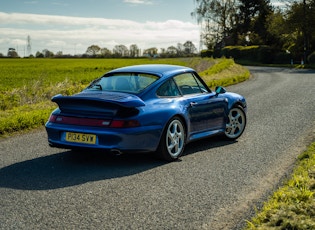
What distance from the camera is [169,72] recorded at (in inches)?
296

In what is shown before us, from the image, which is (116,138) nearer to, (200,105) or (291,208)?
(200,105)

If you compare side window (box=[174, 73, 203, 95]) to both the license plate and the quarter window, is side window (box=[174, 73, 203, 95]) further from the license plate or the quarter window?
the license plate

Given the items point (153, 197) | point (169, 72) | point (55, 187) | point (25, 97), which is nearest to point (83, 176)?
point (55, 187)

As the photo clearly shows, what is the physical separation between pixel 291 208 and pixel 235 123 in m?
4.51

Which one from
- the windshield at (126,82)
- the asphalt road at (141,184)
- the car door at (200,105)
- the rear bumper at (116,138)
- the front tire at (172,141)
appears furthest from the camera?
the car door at (200,105)

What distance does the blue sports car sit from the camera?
643 cm

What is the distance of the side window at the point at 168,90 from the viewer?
7172mm

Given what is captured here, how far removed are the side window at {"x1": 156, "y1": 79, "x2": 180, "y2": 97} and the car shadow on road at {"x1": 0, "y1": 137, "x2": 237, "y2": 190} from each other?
0.95 meters

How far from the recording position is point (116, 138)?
20.9ft

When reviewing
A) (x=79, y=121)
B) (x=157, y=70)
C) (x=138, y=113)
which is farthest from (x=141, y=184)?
(x=157, y=70)

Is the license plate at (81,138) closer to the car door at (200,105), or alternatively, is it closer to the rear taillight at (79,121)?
the rear taillight at (79,121)

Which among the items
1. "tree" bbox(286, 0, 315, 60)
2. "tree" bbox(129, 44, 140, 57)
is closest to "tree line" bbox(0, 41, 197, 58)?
"tree" bbox(129, 44, 140, 57)

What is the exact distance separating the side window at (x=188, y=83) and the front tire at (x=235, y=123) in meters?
1.02

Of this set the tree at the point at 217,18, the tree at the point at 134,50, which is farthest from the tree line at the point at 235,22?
the tree at the point at 134,50
